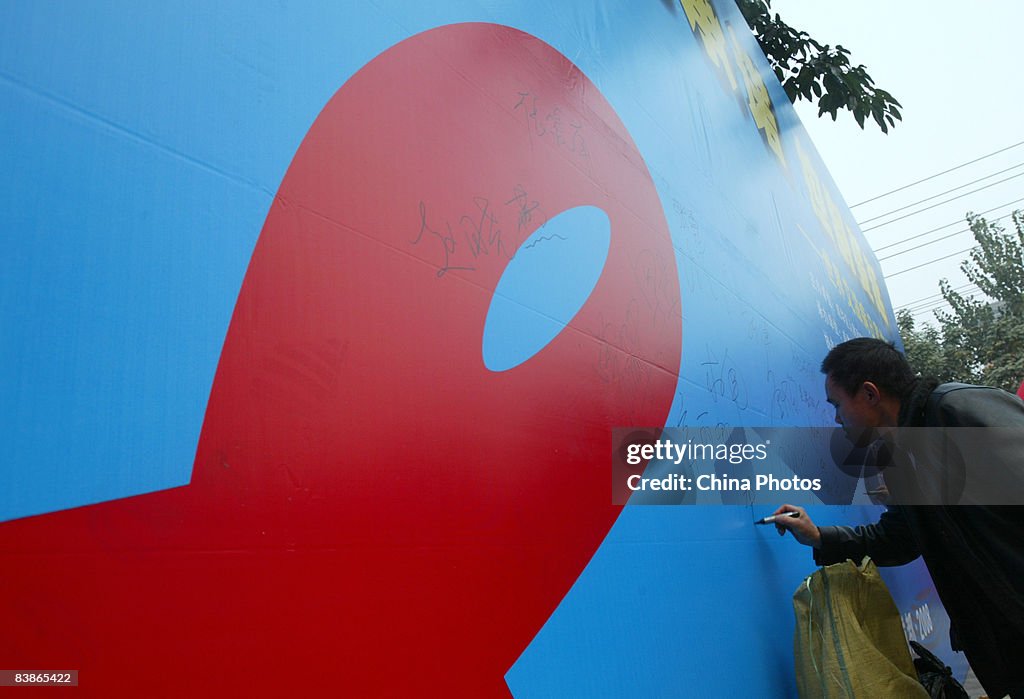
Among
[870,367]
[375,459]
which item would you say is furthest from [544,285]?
[870,367]

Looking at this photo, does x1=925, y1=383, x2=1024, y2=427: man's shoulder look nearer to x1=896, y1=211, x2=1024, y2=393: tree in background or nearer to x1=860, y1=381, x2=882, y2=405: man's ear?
x1=860, y1=381, x2=882, y2=405: man's ear

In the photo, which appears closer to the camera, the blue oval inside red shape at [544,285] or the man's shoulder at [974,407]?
the blue oval inside red shape at [544,285]

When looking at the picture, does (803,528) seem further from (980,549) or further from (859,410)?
(980,549)

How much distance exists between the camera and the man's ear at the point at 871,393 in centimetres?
211

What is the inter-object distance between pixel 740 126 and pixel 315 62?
312 centimetres

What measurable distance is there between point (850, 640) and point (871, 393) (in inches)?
29.8

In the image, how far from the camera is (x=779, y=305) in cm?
376

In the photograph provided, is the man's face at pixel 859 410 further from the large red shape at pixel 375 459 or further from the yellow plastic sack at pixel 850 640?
the large red shape at pixel 375 459

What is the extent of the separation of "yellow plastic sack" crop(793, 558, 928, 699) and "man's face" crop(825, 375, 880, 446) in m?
0.47

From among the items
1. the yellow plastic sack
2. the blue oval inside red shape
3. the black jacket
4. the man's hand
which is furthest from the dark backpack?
the blue oval inside red shape

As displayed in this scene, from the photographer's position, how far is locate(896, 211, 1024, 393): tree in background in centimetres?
2213

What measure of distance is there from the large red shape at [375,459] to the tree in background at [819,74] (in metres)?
4.12

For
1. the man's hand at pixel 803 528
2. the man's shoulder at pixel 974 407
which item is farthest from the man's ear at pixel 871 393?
the man's hand at pixel 803 528

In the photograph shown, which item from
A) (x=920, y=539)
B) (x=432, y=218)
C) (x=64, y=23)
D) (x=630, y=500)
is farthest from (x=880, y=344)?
(x=64, y=23)
